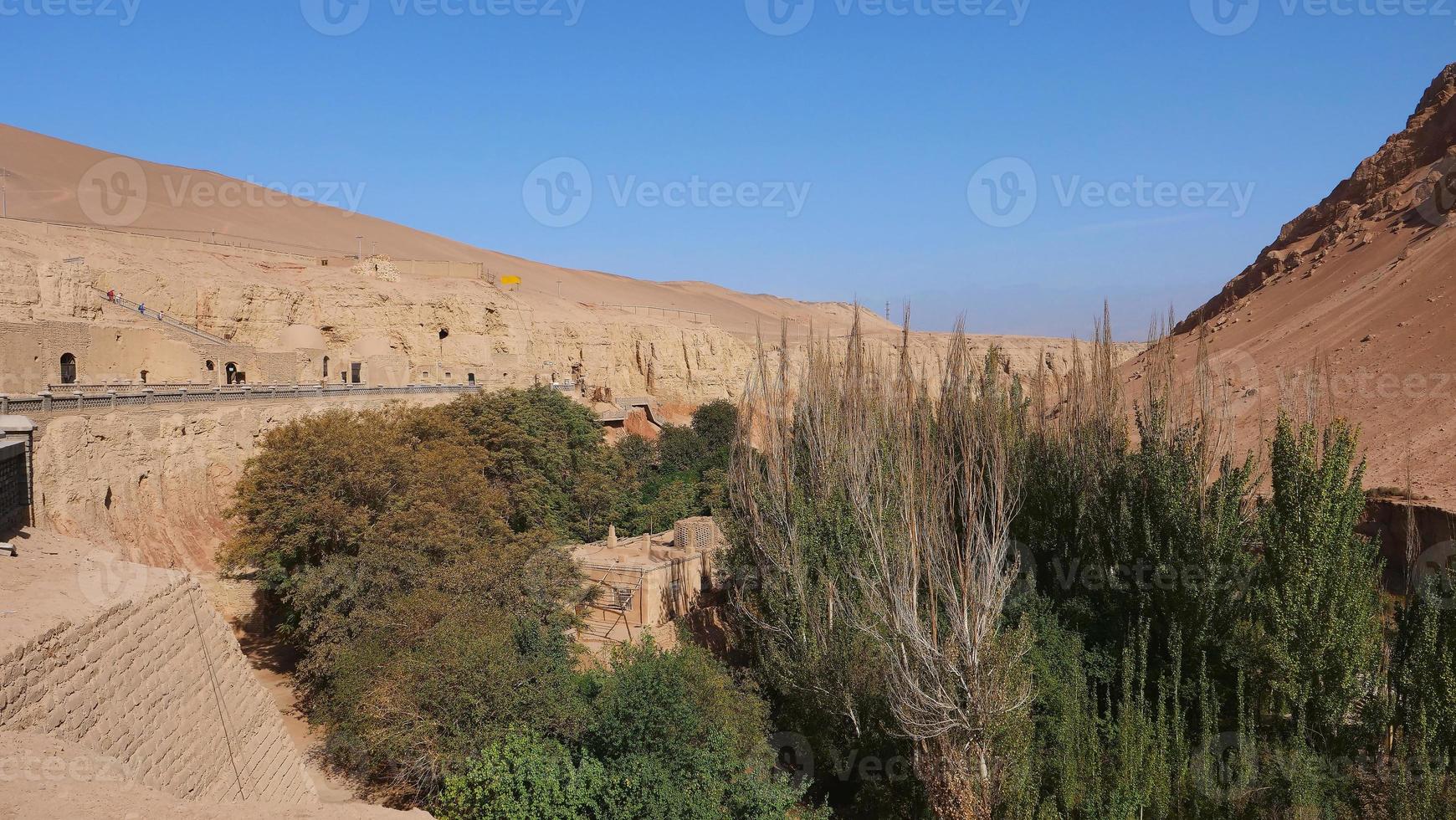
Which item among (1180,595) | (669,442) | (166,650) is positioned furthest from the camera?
(669,442)

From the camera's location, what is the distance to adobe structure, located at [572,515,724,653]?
56.4ft

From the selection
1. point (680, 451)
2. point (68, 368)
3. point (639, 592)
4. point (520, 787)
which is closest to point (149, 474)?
point (68, 368)

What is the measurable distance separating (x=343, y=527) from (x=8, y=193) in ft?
227

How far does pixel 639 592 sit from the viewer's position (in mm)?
17250

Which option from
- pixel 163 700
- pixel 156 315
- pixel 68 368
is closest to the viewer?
pixel 163 700

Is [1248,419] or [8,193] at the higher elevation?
[8,193]

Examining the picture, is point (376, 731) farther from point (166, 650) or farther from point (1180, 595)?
point (1180, 595)

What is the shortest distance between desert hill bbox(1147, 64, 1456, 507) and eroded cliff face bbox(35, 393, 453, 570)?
21861 millimetres

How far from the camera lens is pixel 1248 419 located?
26.5m

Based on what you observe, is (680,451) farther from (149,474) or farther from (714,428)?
(149,474)

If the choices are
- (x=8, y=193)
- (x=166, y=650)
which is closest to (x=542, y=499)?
(x=166, y=650)

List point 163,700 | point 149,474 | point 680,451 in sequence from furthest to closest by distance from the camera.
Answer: point 680,451 < point 149,474 < point 163,700

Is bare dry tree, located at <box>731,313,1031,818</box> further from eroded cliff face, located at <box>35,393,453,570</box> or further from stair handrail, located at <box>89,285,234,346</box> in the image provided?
stair handrail, located at <box>89,285,234,346</box>

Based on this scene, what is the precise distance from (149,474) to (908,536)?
1528cm
